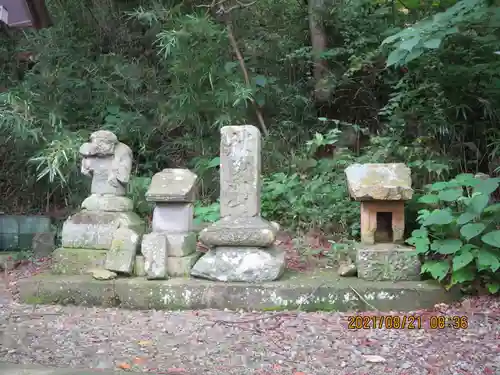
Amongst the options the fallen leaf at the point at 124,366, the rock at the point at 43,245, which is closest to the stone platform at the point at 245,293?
the fallen leaf at the point at 124,366

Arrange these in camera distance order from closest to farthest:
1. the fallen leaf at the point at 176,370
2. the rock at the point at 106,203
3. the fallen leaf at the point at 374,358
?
1. the fallen leaf at the point at 176,370
2. the fallen leaf at the point at 374,358
3. the rock at the point at 106,203

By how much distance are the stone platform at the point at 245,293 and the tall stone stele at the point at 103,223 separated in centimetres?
20

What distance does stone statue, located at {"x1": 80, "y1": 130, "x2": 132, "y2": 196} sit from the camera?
5203mm

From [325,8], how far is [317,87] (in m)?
1.27

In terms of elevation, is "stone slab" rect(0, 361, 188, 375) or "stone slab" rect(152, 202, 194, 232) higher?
"stone slab" rect(152, 202, 194, 232)

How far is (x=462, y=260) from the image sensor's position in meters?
4.19

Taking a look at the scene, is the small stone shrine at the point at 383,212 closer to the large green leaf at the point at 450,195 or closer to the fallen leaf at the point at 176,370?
the large green leaf at the point at 450,195

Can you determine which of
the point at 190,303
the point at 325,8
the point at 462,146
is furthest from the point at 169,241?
the point at 325,8

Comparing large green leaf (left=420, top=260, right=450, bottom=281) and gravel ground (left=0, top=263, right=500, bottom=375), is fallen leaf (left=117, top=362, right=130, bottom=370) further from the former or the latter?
large green leaf (left=420, top=260, right=450, bottom=281)

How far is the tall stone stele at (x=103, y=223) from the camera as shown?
4.91 meters

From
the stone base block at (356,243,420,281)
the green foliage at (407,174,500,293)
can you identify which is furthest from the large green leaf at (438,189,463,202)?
the stone base block at (356,243,420,281)

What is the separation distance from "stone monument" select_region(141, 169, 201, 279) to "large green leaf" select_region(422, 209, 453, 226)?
7.10ft

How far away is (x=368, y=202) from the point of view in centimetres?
477
